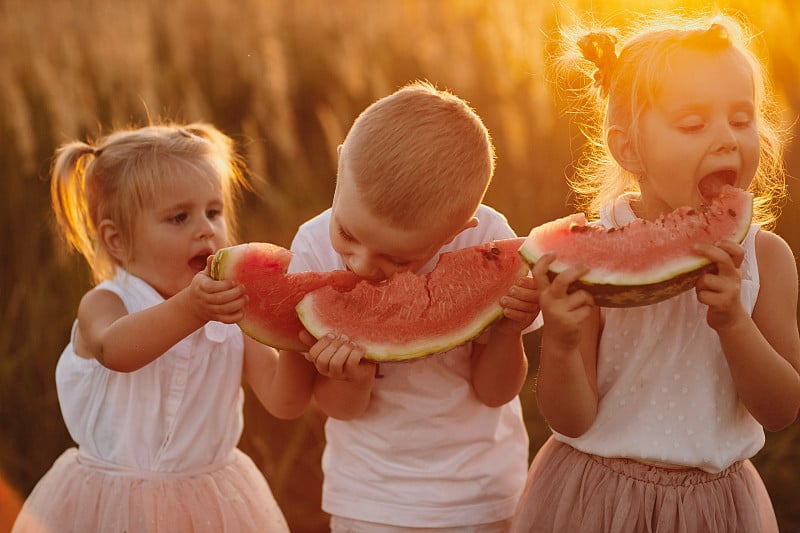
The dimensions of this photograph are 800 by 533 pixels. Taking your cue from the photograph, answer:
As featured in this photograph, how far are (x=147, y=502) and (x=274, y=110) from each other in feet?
9.21

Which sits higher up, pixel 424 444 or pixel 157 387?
pixel 157 387

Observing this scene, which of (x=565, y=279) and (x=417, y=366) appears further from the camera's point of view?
(x=417, y=366)

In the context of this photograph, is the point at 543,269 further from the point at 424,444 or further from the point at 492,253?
the point at 424,444

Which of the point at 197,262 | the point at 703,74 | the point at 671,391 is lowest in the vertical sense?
the point at 671,391

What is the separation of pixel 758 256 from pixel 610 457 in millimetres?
626

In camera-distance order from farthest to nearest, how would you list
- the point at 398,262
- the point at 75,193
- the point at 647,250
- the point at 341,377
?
the point at 75,193
the point at 398,262
the point at 341,377
the point at 647,250

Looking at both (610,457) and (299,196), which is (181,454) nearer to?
(610,457)

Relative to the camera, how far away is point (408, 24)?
20.4ft

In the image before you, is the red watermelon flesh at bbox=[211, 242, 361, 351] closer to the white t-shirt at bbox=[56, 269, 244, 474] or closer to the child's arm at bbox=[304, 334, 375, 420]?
the child's arm at bbox=[304, 334, 375, 420]

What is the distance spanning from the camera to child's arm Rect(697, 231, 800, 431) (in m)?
1.96

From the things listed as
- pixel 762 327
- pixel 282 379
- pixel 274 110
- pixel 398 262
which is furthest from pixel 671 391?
pixel 274 110

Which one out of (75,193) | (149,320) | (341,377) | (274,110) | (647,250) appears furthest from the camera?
(274,110)

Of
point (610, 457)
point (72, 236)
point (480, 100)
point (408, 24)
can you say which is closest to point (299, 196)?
point (480, 100)

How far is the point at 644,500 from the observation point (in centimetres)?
222
